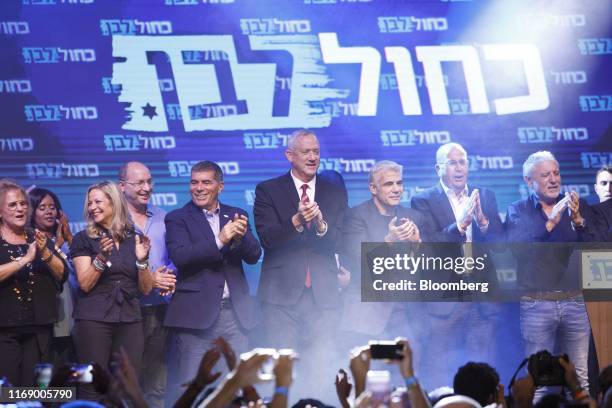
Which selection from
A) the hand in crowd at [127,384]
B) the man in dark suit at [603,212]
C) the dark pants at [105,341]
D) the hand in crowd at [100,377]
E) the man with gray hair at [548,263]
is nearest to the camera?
the hand in crowd at [127,384]

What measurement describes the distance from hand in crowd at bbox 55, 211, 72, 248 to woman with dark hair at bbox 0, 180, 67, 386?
308 mm

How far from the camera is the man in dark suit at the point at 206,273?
7664mm

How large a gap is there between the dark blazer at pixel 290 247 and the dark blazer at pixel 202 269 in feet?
0.51

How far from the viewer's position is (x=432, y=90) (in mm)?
8156

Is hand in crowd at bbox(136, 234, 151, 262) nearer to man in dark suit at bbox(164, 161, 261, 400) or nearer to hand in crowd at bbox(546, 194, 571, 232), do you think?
man in dark suit at bbox(164, 161, 261, 400)

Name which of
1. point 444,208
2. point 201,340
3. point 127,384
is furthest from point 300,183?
point 127,384

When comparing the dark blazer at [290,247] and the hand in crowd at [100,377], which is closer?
the hand in crowd at [100,377]

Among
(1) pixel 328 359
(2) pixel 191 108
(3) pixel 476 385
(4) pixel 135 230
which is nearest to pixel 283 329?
(1) pixel 328 359

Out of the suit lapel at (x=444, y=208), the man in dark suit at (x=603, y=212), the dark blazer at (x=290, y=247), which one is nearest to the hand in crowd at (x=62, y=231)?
the dark blazer at (x=290, y=247)

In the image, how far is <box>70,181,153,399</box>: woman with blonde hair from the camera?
24.1ft

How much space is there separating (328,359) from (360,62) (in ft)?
7.59

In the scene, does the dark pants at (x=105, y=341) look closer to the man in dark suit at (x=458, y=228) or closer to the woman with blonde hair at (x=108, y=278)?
the woman with blonde hair at (x=108, y=278)

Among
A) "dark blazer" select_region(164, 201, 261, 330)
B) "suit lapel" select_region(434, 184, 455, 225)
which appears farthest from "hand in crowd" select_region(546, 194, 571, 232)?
"dark blazer" select_region(164, 201, 261, 330)

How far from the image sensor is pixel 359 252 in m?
8.02
